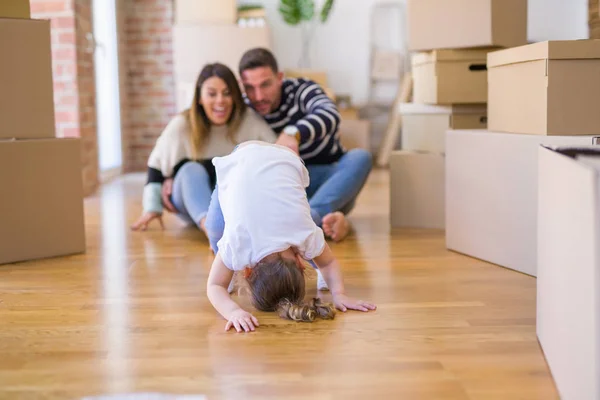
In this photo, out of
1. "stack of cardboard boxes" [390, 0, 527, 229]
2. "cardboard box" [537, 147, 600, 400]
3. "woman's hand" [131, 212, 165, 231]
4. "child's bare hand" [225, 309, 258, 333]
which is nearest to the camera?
"cardboard box" [537, 147, 600, 400]

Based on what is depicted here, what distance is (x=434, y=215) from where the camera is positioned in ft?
10.1

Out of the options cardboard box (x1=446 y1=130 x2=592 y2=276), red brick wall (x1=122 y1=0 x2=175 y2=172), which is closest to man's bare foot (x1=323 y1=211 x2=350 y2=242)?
cardboard box (x1=446 y1=130 x2=592 y2=276)

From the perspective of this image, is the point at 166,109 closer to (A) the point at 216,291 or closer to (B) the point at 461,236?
Answer: (B) the point at 461,236

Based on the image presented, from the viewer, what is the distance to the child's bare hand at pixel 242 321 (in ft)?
5.58

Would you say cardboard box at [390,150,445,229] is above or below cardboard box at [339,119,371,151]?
below

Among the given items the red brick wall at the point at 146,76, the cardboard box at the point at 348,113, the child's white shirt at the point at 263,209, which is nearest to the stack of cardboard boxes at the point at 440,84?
the child's white shirt at the point at 263,209

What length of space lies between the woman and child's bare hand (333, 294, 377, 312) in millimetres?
1169

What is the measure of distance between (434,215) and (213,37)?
2648mm

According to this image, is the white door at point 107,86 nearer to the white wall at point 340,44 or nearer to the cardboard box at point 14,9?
the white wall at point 340,44

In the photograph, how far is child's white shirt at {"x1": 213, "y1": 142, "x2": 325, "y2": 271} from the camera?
1.74 meters

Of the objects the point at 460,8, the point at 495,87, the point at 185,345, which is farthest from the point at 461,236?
the point at 185,345

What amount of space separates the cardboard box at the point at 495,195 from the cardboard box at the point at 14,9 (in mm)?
1441

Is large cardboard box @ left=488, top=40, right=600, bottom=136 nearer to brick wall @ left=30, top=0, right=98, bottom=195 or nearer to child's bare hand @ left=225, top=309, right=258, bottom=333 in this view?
child's bare hand @ left=225, top=309, right=258, bottom=333

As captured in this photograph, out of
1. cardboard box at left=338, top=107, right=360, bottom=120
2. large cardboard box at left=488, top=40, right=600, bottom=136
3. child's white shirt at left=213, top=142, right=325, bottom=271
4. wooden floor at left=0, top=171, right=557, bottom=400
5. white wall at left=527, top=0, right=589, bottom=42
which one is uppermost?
white wall at left=527, top=0, right=589, bottom=42
